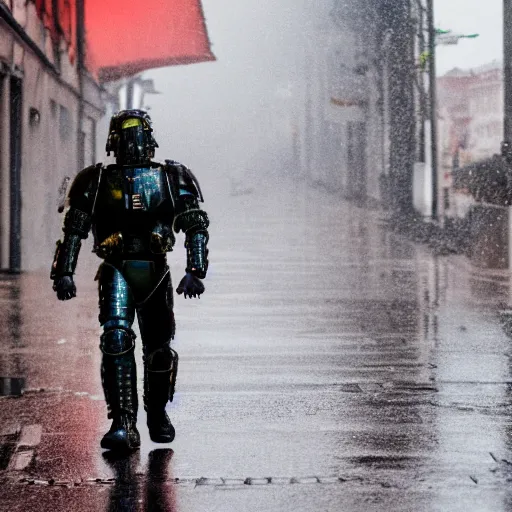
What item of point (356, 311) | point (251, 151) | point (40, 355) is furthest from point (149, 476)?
point (251, 151)

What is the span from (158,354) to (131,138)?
112 centimetres

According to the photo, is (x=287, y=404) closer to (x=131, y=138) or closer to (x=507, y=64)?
(x=131, y=138)

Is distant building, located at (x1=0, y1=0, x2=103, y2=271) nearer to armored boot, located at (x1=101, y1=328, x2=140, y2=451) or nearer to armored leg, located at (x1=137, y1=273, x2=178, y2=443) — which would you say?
armored leg, located at (x1=137, y1=273, x2=178, y2=443)

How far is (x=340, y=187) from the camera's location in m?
62.6

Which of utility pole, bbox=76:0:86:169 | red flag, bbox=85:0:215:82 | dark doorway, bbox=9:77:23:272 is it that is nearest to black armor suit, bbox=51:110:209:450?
dark doorway, bbox=9:77:23:272

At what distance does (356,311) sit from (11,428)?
6.35 m

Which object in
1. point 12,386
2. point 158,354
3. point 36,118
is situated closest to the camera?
point 158,354

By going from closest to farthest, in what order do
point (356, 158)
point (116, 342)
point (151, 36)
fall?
point (116, 342) → point (151, 36) → point (356, 158)

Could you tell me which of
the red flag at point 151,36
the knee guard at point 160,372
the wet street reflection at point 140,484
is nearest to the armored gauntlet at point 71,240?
the knee guard at point 160,372

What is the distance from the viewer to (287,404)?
25.0 ft

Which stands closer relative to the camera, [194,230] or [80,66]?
[194,230]

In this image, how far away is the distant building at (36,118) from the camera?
60.3 ft

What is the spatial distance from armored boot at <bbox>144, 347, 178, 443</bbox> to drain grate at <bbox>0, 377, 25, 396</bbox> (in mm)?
1764

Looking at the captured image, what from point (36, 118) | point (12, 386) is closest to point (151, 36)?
point (36, 118)
